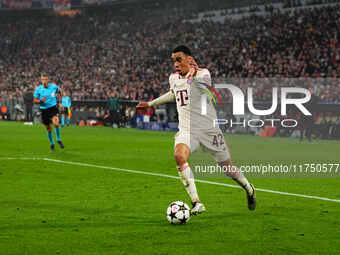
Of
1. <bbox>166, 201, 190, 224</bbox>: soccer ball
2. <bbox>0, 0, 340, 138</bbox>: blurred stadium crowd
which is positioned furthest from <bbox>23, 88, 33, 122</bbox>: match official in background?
<bbox>166, 201, 190, 224</bbox>: soccer ball

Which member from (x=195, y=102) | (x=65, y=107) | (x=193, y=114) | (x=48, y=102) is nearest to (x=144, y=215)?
(x=193, y=114)

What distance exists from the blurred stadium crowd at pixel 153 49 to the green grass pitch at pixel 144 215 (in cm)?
1447

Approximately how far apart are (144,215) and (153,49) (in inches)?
1586

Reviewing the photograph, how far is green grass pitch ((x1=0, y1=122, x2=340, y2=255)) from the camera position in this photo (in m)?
6.24

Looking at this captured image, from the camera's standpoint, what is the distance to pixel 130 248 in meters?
6.09

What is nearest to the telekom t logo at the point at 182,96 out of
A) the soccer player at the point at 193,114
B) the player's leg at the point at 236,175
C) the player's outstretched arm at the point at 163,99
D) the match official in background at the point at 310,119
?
the soccer player at the point at 193,114

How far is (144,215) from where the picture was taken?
8070 millimetres

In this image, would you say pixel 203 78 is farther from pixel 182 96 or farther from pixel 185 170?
pixel 185 170

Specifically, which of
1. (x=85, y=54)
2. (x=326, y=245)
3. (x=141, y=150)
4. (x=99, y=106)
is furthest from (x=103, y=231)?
(x=85, y=54)

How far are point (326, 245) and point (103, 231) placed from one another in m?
2.47

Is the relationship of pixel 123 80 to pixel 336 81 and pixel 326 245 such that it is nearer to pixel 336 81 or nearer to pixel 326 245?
pixel 336 81

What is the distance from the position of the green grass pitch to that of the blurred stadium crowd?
14472mm

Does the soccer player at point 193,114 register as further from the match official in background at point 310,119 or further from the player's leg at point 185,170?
the match official in background at point 310,119

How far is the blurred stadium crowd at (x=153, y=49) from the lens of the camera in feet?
108
